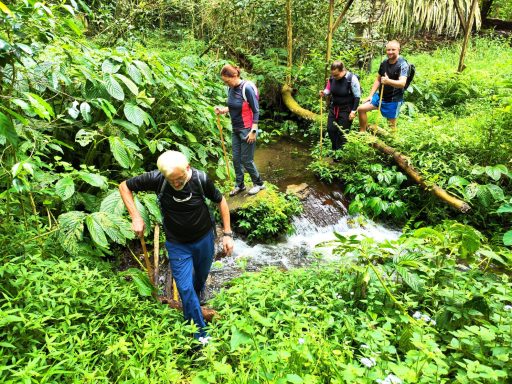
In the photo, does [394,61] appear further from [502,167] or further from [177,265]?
[177,265]

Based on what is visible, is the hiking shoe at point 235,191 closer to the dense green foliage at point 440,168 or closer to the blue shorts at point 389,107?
the dense green foliage at point 440,168

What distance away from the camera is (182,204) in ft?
9.87

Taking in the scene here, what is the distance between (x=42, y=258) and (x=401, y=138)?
5.72 meters

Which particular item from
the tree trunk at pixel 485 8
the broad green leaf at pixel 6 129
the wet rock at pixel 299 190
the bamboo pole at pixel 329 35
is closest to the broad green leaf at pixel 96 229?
the broad green leaf at pixel 6 129

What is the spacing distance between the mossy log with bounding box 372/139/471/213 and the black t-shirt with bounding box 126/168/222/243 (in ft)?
12.6

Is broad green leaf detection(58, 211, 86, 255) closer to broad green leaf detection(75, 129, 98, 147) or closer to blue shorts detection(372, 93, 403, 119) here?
broad green leaf detection(75, 129, 98, 147)

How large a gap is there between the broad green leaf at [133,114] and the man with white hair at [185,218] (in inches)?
58.9

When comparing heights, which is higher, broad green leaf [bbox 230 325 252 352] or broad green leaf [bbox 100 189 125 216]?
broad green leaf [bbox 230 325 252 352]

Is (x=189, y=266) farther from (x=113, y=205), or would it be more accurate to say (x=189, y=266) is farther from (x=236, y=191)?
(x=236, y=191)

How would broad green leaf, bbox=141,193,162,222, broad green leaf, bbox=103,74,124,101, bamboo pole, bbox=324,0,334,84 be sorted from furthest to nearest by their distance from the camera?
1. bamboo pole, bbox=324,0,334,84
2. broad green leaf, bbox=103,74,124,101
3. broad green leaf, bbox=141,193,162,222

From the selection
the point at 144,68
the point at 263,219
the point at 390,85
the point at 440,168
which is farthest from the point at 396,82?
the point at 144,68

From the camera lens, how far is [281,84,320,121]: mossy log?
30.6 ft

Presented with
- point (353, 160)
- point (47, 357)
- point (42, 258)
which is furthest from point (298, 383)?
point (353, 160)

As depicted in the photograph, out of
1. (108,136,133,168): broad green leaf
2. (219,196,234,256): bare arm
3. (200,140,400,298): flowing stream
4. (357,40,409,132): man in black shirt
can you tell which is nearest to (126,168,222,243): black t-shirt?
(219,196,234,256): bare arm
